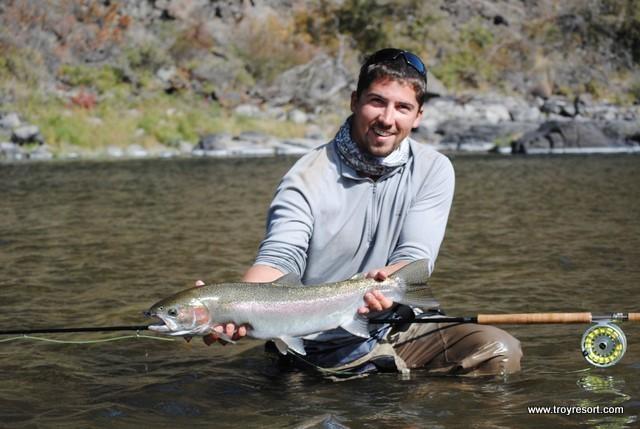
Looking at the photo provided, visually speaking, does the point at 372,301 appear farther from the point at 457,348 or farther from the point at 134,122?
the point at 134,122

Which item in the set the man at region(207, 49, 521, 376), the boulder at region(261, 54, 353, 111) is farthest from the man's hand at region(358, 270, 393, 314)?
the boulder at region(261, 54, 353, 111)

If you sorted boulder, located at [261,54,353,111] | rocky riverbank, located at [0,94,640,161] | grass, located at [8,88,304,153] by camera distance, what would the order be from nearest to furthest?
1. rocky riverbank, located at [0,94,640,161]
2. grass, located at [8,88,304,153]
3. boulder, located at [261,54,353,111]

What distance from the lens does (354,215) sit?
4.59 meters

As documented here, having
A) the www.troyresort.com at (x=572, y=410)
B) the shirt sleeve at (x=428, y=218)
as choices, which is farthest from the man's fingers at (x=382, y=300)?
the www.troyresort.com at (x=572, y=410)

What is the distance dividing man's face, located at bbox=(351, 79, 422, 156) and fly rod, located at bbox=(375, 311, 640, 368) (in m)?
0.88

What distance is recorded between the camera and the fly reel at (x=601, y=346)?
5.00m

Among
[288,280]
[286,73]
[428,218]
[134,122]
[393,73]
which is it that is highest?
[286,73]

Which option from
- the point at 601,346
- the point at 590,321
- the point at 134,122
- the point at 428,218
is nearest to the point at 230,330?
the point at 428,218

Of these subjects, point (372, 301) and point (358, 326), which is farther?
point (358, 326)

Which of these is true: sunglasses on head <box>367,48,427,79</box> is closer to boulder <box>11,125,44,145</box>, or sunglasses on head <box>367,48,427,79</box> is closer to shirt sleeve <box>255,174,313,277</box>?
shirt sleeve <box>255,174,313,277</box>

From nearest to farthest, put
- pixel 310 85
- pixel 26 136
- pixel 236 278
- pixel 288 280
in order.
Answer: pixel 288 280 → pixel 236 278 → pixel 26 136 → pixel 310 85

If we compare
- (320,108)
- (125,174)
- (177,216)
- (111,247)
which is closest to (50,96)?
(320,108)

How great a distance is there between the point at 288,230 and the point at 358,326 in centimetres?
57

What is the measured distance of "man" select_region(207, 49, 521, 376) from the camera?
4469 mm
